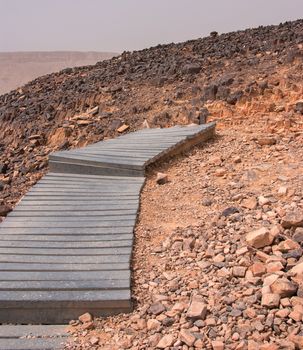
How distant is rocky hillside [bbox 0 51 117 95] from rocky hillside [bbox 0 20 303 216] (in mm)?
46603

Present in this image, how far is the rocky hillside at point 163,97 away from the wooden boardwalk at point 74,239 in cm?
197

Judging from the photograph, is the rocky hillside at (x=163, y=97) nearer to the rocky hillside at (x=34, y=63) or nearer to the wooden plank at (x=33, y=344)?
the wooden plank at (x=33, y=344)

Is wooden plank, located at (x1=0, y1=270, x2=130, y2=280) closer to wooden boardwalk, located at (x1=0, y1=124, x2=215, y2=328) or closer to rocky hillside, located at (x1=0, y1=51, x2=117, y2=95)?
wooden boardwalk, located at (x1=0, y1=124, x2=215, y2=328)

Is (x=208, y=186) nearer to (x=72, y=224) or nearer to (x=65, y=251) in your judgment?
(x=72, y=224)

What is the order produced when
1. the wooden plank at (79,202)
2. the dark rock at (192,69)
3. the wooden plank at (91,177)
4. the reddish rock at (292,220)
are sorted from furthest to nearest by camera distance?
the dark rock at (192,69) < the wooden plank at (91,177) < the wooden plank at (79,202) < the reddish rock at (292,220)

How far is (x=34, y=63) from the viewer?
75.8 m

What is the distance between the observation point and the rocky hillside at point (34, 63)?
6293 cm

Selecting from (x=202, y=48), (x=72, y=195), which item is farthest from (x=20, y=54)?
(x=72, y=195)

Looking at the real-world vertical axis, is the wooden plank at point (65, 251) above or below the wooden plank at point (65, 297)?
above

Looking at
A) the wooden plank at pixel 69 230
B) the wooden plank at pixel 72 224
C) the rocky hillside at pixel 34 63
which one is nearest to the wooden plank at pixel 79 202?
the wooden plank at pixel 72 224

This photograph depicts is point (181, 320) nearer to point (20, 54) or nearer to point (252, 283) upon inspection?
point (252, 283)

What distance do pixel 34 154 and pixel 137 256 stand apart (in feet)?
24.6

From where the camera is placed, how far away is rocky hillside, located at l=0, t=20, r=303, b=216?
8891mm

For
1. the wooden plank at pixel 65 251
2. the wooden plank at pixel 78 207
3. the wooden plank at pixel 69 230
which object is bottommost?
the wooden plank at pixel 65 251
